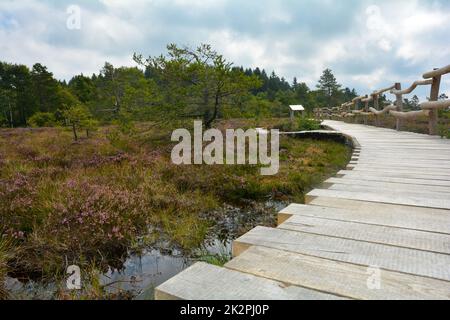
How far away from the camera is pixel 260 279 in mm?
1440

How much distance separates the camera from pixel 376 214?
2371 millimetres

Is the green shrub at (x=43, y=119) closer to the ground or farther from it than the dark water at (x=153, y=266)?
farther from it

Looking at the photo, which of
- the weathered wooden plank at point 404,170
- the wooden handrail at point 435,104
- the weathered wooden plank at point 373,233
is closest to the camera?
the weathered wooden plank at point 373,233

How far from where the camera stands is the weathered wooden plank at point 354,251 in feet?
4.98

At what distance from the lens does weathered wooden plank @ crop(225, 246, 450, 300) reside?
130 centimetres

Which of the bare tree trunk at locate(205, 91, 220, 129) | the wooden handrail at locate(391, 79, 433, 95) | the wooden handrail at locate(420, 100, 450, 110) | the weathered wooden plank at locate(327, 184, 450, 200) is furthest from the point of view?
the bare tree trunk at locate(205, 91, 220, 129)

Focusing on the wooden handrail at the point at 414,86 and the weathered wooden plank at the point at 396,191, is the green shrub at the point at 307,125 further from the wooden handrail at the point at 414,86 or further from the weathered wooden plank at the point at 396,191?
the weathered wooden plank at the point at 396,191

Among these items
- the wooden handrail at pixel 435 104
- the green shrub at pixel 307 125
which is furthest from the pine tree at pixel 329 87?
the wooden handrail at pixel 435 104

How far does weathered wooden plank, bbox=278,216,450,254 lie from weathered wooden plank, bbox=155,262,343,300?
747 mm

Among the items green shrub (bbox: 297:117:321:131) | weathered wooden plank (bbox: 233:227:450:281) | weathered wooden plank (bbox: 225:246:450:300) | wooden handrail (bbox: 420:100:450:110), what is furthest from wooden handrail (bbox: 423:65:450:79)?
green shrub (bbox: 297:117:321:131)

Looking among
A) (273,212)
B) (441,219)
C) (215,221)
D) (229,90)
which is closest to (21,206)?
(215,221)

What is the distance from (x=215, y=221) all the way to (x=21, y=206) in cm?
250

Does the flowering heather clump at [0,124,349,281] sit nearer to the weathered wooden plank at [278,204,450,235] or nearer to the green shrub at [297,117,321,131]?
the weathered wooden plank at [278,204,450,235]
